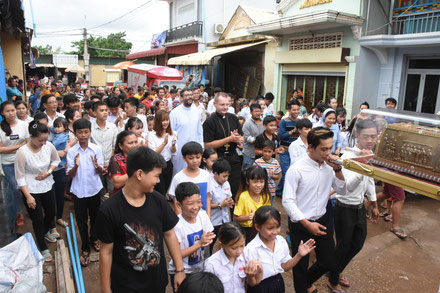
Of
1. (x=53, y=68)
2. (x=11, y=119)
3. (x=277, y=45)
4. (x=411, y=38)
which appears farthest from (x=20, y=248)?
(x=53, y=68)

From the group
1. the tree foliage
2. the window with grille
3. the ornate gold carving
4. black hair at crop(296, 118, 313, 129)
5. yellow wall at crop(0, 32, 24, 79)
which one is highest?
the tree foliage

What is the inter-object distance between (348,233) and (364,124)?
54.6 inches

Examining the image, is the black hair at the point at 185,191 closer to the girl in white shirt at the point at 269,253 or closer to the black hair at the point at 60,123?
the girl in white shirt at the point at 269,253

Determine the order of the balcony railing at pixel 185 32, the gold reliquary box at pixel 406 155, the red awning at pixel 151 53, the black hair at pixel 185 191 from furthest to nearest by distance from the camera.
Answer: the red awning at pixel 151 53
the balcony railing at pixel 185 32
the black hair at pixel 185 191
the gold reliquary box at pixel 406 155

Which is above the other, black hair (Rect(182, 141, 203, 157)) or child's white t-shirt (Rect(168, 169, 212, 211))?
black hair (Rect(182, 141, 203, 157))

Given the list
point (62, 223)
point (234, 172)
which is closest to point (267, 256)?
point (234, 172)

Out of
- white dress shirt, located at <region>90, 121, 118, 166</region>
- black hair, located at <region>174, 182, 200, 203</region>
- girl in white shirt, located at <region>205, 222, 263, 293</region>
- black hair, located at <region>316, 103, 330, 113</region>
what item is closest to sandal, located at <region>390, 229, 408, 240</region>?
black hair, located at <region>316, 103, 330, 113</region>

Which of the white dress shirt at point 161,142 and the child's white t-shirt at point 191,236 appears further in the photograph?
the white dress shirt at point 161,142

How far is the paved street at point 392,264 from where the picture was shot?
146 inches

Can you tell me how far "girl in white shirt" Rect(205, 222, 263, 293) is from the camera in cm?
241

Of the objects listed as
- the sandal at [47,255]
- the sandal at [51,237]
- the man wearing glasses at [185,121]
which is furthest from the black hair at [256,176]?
the sandal at [51,237]

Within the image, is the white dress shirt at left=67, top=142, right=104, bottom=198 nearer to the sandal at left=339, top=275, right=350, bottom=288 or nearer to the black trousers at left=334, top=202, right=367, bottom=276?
the black trousers at left=334, top=202, right=367, bottom=276

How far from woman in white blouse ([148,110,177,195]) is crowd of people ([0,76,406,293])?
0.02m

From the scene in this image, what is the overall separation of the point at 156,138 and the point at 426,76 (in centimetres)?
825
